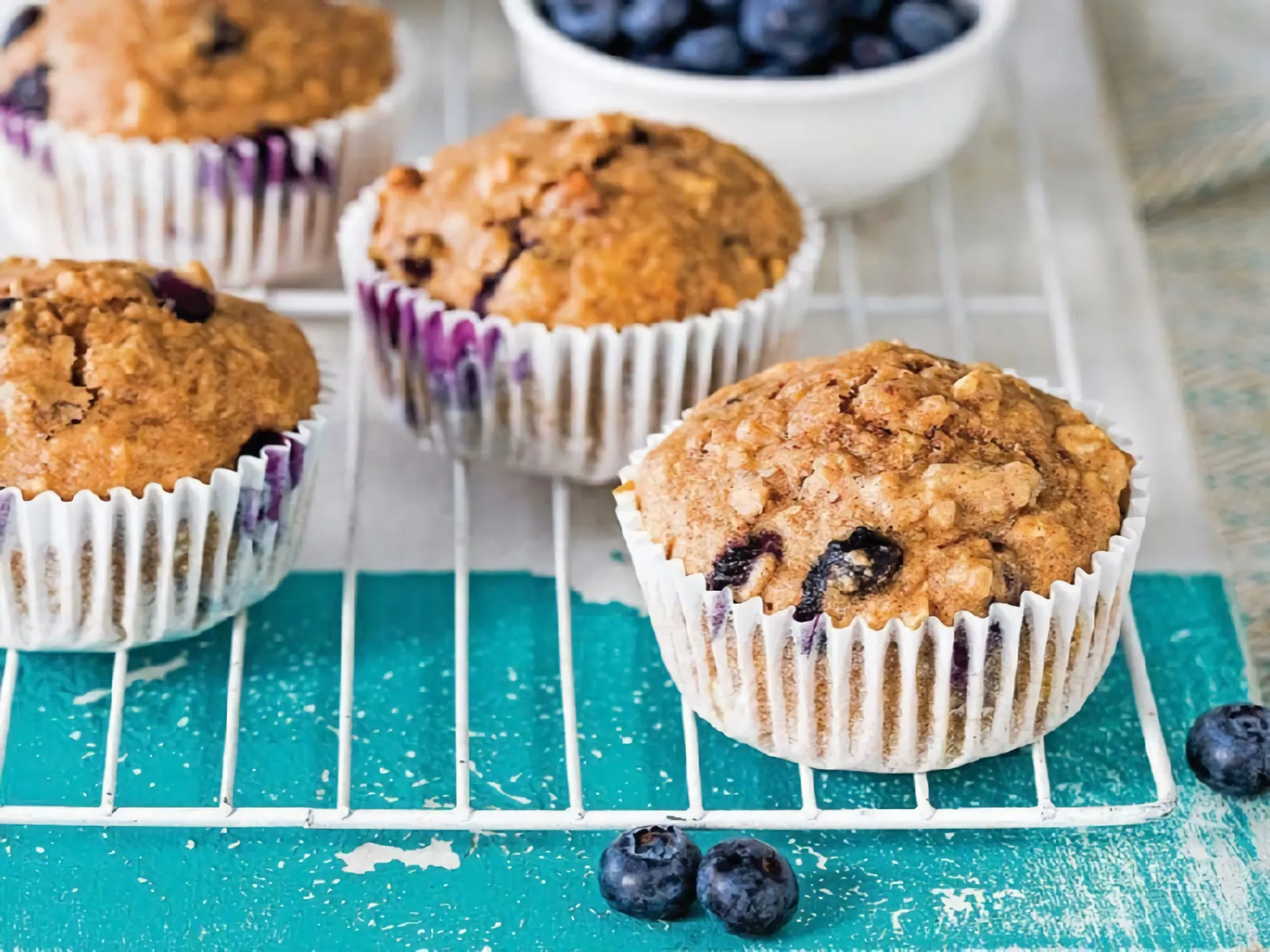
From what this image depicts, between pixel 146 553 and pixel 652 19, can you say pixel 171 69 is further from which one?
pixel 146 553

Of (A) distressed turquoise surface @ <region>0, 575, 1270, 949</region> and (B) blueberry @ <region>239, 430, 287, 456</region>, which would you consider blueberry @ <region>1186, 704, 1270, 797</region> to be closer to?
(A) distressed turquoise surface @ <region>0, 575, 1270, 949</region>

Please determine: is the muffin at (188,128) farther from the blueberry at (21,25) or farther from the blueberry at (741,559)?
the blueberry at (741,559)

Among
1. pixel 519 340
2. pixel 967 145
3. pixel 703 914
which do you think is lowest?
pixel 967 145

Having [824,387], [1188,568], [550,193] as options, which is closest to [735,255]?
[550,193]

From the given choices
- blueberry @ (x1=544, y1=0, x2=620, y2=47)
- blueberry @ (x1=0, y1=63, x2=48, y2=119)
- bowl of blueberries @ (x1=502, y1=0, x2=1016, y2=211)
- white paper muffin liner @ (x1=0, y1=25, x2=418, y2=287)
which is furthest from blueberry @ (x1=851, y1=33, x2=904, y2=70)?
blueberry @ (x1=0, y1=63, x2=48, y2=119)

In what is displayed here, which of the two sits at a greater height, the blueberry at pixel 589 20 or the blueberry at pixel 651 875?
the blueberry at pixel 589 20

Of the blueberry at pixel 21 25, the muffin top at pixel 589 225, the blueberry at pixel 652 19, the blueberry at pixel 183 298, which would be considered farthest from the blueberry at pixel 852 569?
the blueberry at pixel 21 25

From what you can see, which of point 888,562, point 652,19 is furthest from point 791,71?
point 888,562

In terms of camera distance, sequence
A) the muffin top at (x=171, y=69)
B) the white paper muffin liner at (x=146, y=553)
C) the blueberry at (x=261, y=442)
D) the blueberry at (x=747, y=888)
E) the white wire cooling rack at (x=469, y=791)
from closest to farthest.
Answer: the blueberry at (x=747, y=888) < the white wire cooling rack at (x=469, y=791) < the white paper muffin liner at (x=146, y=553) < the blueberry at (x=261, y=442) < the muffin top at (x=171, y=69)

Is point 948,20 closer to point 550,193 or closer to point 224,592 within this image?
point 550,193
